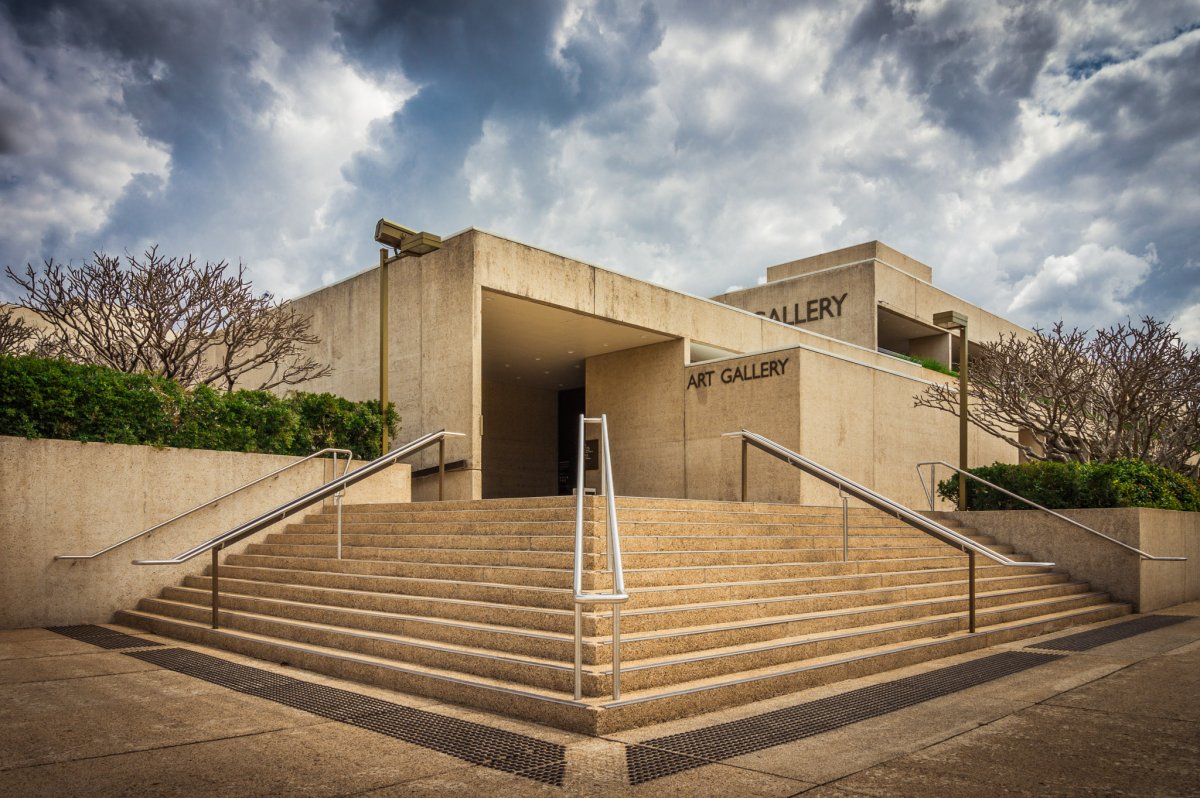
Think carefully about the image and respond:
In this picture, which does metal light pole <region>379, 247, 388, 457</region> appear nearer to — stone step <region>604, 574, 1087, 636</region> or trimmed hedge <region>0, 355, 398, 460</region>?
trimmed hedge <region>0, 355, 398, 460</region>

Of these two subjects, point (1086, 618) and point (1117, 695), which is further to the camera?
point (1086, 618)

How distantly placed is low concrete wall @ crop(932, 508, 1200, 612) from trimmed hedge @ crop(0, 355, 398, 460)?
34.4 ft

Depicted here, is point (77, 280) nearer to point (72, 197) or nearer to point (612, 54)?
point (72, 197)

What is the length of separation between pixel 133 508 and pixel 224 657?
3730 millimetres

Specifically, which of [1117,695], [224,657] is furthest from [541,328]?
[1117,695]

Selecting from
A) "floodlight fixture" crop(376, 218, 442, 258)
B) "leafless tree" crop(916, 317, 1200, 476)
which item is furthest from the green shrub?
"leafless tree" crop(916, 317, 1200, 476)

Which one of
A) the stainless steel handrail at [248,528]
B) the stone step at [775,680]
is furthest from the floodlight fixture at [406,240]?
the stone step at [775,680]

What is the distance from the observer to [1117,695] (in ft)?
18.5

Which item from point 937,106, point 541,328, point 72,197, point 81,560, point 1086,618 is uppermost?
point 937,106

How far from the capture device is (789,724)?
4.77 metres

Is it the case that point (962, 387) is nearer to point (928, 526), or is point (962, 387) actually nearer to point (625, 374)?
point (928, 526)

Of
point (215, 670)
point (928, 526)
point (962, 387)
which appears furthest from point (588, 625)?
point (962, 387)

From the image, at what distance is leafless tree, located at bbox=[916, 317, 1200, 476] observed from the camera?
1617 centimetres

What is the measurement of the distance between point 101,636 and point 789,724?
7.37 meters
